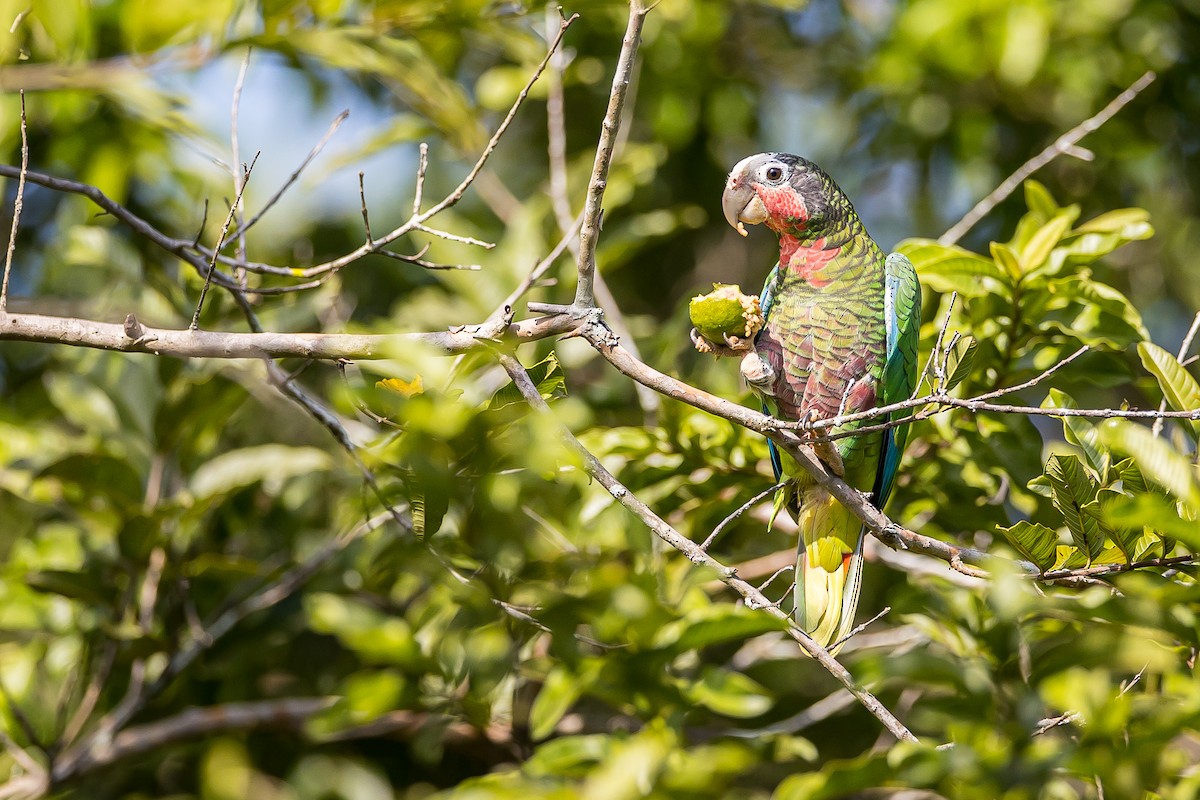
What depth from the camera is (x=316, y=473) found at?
3.18 metres

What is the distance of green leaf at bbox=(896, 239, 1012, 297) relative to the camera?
241 cm

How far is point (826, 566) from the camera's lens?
2480 mm

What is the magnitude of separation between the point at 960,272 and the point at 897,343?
A: 9.1 inches

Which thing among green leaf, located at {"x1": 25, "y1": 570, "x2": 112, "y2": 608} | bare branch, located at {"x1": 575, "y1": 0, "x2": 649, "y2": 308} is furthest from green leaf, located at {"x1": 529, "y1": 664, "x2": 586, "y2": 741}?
green leaf, located at {"x1": 25, "y1": 570, "x2": 112, "y2": 608}

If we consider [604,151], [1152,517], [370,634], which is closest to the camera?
[1152,517]

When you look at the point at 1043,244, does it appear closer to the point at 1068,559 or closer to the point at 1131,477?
the point at 1131,477

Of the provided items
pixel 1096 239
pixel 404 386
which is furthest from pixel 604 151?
pixel 1096 239

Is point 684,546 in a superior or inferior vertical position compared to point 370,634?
superior

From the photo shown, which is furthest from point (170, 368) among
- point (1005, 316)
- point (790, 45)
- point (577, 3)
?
point (790, 45)

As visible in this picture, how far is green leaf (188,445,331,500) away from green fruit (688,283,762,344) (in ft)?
4.51

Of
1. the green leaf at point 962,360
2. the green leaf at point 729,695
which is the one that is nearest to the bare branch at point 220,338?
the green leaf at point 962,360

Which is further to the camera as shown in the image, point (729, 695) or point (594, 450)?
point (594, 450)

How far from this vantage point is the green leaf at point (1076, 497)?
176 centimetres

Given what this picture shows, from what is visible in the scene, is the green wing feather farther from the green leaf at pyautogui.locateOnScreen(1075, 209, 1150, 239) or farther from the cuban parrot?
the green leaf at pyautogui.locateOnScreen(1075, 209, 1150, 239)
